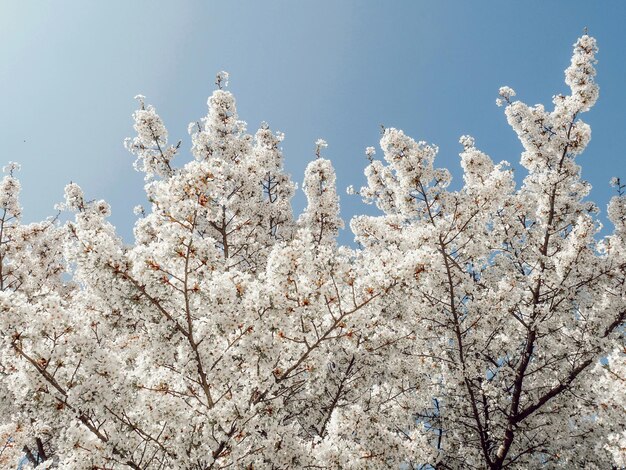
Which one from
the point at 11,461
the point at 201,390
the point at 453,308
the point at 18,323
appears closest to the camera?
the point at 18,323

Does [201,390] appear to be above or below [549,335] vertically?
below

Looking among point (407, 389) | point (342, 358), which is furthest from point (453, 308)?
point (342, 358)

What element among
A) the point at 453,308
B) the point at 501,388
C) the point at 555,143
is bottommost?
the point at 501,388

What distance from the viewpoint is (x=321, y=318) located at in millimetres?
6797

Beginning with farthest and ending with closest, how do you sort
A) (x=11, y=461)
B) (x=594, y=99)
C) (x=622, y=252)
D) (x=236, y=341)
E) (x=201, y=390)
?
(x=594, y=99), (x=622, y=252), (x=11, y=461), (x=201, y=390), (x=236, y=341)

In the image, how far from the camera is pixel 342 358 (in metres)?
9.77

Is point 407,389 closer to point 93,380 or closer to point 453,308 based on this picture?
point 453,308

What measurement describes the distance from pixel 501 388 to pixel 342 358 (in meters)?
5.26

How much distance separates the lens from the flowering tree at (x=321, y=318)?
6.25 m

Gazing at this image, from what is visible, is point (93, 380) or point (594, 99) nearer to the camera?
point (93, 380)

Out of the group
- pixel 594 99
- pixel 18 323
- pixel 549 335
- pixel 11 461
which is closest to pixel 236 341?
pixel 18 323

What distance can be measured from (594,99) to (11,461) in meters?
17.7

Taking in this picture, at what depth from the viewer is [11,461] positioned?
363 inches

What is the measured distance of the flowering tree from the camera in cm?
625
